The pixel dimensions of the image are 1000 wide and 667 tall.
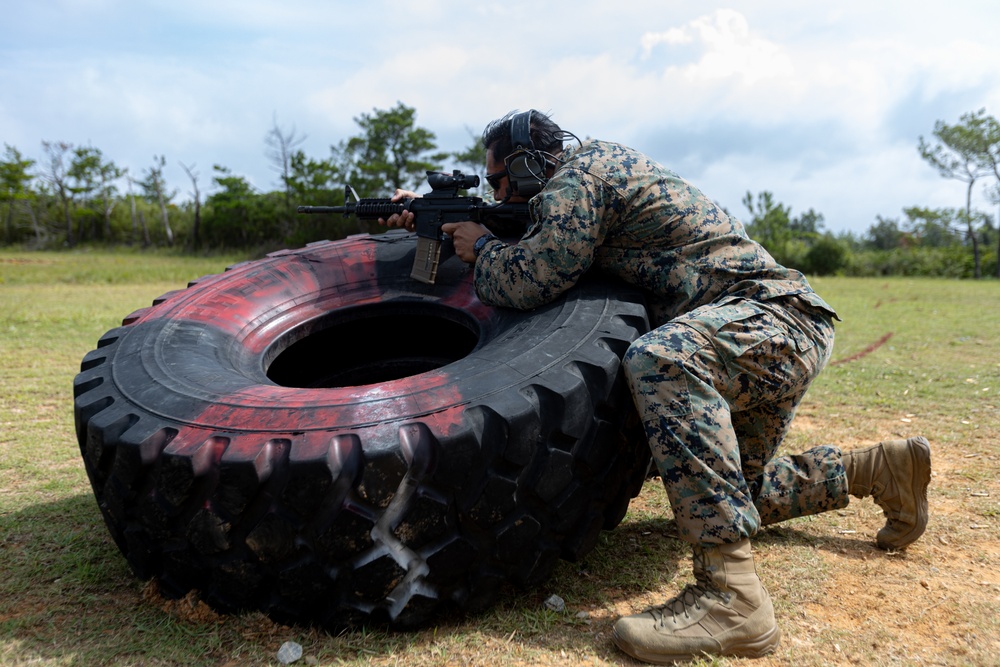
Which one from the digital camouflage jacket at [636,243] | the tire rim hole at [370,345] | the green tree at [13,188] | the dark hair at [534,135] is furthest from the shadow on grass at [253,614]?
the green tree at [13,188]

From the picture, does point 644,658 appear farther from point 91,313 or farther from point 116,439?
→ point 91,313

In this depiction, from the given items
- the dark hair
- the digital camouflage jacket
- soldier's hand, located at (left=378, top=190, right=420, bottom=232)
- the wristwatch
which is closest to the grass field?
the digital camouflage jacket

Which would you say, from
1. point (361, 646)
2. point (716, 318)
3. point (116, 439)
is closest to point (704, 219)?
point (716, 318)

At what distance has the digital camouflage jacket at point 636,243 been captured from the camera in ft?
8.36

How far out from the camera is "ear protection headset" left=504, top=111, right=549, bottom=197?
298cm

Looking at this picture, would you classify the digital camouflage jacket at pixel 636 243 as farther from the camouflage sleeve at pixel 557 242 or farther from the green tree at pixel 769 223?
the green tree at pixel 769 223

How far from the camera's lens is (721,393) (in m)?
2.32

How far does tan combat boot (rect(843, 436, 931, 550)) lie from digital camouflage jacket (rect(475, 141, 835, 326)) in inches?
23.4

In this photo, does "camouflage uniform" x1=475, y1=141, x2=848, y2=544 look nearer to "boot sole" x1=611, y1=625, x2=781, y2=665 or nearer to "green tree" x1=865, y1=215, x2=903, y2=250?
"boot sole" x1=611, y1=625, x2=781, y2=665

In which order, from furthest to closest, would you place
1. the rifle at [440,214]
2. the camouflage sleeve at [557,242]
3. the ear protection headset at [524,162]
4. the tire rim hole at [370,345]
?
the tire rim hole at [370,345]
the rifle at [440,214]
the ear protection headset at [524,162]
the camouflage sleeve at [557,242]

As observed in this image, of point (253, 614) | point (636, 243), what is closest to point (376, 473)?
point (253, 614)

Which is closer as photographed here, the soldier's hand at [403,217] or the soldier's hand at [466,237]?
the soldier's hand at [466,237]

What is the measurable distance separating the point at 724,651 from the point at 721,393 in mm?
733

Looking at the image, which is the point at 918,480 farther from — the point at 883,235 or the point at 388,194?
the point at 883,235
